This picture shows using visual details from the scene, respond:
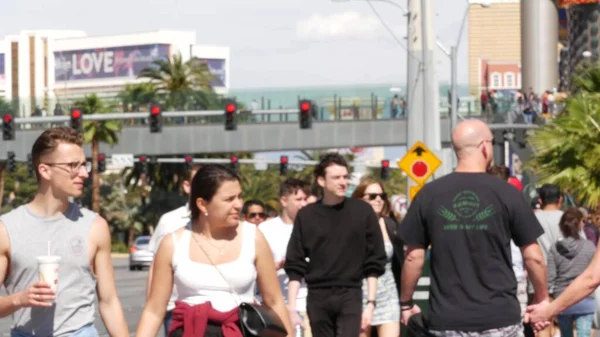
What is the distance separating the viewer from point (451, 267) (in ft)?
24.4

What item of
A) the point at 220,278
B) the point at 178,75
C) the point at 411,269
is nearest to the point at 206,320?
the point at 220,278

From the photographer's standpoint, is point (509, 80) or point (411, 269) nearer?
point (411, 269)

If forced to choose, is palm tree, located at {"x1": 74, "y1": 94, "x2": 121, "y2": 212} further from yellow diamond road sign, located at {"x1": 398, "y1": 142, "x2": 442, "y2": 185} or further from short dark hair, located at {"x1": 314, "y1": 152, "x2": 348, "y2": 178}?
short dark hair, located at {"x1": 314, "y1": 152, "x2": 348, "y2": 178}

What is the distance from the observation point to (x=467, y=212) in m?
7.39

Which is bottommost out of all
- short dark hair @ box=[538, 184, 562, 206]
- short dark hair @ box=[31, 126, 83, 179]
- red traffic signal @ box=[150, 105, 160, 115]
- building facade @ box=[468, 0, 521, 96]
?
short dark hair @ box=[538, 184, 562, 206]

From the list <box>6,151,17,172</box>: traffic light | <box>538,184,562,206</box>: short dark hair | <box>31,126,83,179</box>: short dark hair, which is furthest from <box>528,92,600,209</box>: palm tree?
<box>6,151,17,172</box>: traffic light

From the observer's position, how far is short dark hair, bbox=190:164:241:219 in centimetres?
693

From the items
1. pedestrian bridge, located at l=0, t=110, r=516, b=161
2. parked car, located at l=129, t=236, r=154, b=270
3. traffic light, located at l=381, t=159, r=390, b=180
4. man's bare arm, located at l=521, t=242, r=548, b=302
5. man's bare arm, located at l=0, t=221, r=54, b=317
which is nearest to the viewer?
man's bare arm, located at l=0, t=221, r=54, b=317

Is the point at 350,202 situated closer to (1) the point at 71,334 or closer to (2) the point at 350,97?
(1) the point at 71,334

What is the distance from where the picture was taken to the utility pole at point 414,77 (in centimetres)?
2856

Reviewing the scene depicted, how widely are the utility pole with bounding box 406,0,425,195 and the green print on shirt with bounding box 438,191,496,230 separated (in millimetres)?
21178

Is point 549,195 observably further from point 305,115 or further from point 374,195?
point 305,115

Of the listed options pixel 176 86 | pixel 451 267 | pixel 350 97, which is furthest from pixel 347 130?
pixel 451 267

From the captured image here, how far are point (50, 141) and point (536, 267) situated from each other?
2.52 meters
